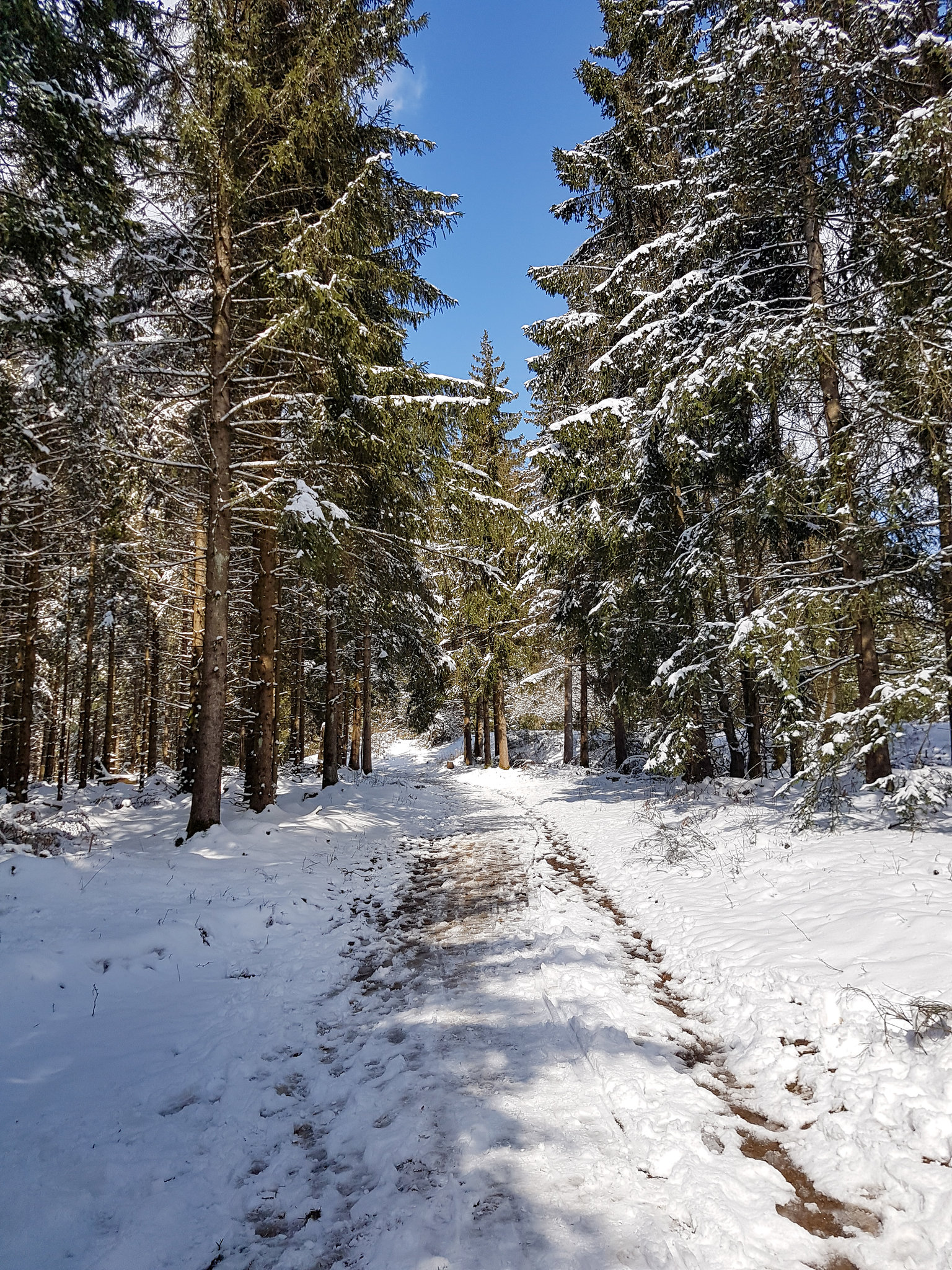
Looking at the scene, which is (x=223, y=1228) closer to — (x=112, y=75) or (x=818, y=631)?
(x=818, y=631)

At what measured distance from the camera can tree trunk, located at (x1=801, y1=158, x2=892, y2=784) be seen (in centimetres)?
738

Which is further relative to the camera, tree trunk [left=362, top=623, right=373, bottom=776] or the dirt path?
tree trunk [left=362, top=623, right=373, bottom=776]

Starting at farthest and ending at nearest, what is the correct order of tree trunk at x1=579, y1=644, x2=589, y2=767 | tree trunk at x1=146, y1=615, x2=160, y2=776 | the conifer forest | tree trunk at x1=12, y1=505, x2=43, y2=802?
tree trunk at x1=579, y1=644, x2=589, y2=767 < tree trunk at x1=146, y1=615, x2=160, y2=776 < tree trunk at x1=12, y1=505, x2=43, y2=802 < the conifer forest

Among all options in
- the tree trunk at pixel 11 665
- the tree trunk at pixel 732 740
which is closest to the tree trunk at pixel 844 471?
the tree trunk at pixel 732 740

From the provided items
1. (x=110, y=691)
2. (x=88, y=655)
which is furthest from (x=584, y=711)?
(x=110, y=691)

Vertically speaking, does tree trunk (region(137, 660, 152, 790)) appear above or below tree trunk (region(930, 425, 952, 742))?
below

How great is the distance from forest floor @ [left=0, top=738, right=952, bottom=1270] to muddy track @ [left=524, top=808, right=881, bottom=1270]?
0.05ft

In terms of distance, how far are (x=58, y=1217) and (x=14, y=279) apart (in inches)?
352

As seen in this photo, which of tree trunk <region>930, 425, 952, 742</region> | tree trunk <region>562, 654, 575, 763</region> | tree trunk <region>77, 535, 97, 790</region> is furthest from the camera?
→ tree trunk <region>562, 654, 575, 763</region>

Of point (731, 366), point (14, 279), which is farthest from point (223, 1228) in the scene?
point (731, 366)

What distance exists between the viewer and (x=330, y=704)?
14766 mm

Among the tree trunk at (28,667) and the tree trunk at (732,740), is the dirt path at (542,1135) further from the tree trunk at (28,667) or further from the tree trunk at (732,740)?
the tree trunk at (28,667)

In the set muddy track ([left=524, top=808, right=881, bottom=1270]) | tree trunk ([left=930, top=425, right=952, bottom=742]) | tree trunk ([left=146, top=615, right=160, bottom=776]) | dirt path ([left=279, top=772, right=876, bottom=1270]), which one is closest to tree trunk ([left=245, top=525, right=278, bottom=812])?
dirt path ([left=279, top=772, right=876, bottom=1270])

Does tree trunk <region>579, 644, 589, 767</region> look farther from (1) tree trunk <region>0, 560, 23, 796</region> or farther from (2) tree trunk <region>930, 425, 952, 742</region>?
(1) tree trunk <region>0, 560, 23, 796</region>
